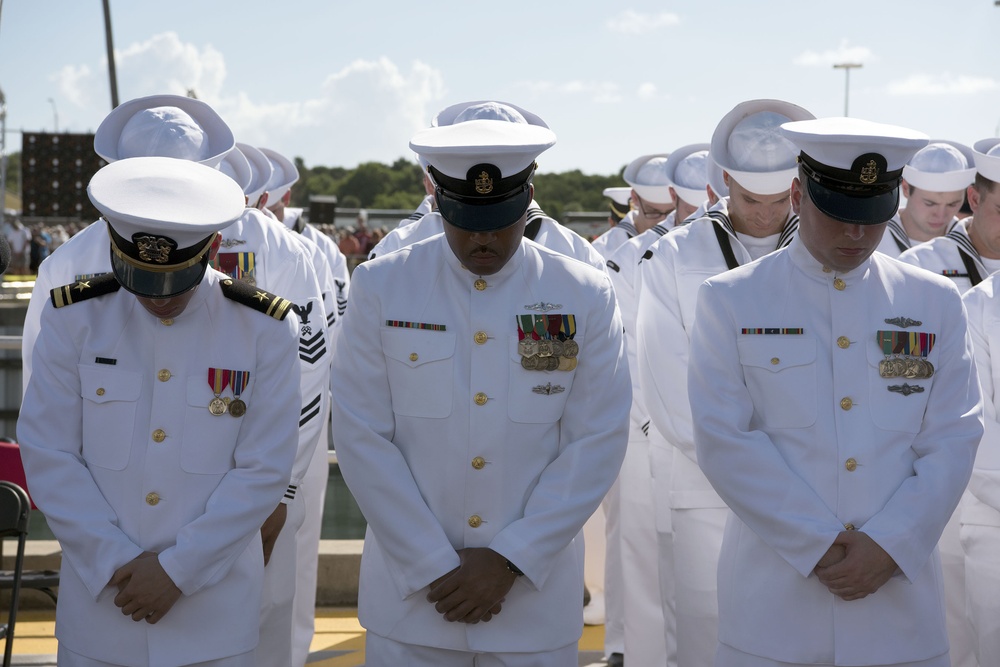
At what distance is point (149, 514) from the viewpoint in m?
3.33

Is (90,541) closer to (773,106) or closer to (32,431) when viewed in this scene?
(32,431)

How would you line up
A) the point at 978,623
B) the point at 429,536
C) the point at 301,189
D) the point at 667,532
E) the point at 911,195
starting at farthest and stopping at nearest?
the point at 301,189, the point at 911,195, the point at 667,532, the point at 978,623, the point at 429,536

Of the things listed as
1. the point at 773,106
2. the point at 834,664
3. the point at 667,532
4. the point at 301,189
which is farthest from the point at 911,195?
the point at 301,189

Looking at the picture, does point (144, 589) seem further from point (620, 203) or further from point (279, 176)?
point (620, 203)

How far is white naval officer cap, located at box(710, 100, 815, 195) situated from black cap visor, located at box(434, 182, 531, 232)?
152cm

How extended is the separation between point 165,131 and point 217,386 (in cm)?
148

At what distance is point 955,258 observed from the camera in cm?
509

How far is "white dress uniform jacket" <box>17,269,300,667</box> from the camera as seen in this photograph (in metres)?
3.27

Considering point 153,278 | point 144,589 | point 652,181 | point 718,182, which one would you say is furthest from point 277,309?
point 652,181

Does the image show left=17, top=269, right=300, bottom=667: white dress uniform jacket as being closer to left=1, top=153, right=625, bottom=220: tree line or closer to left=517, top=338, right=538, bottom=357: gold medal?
left=517, top=338, right=538, bottom=357: gold medal

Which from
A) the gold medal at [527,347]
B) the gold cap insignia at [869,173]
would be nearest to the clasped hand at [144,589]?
the gold medal at [527,347]

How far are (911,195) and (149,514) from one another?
449 centimetres

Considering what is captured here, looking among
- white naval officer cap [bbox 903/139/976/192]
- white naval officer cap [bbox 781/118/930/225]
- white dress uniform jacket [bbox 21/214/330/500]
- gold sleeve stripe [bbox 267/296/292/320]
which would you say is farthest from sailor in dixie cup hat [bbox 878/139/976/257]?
gold sleeve stripe [bbox 267/296/292/320]

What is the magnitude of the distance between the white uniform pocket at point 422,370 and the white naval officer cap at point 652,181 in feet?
15.2
